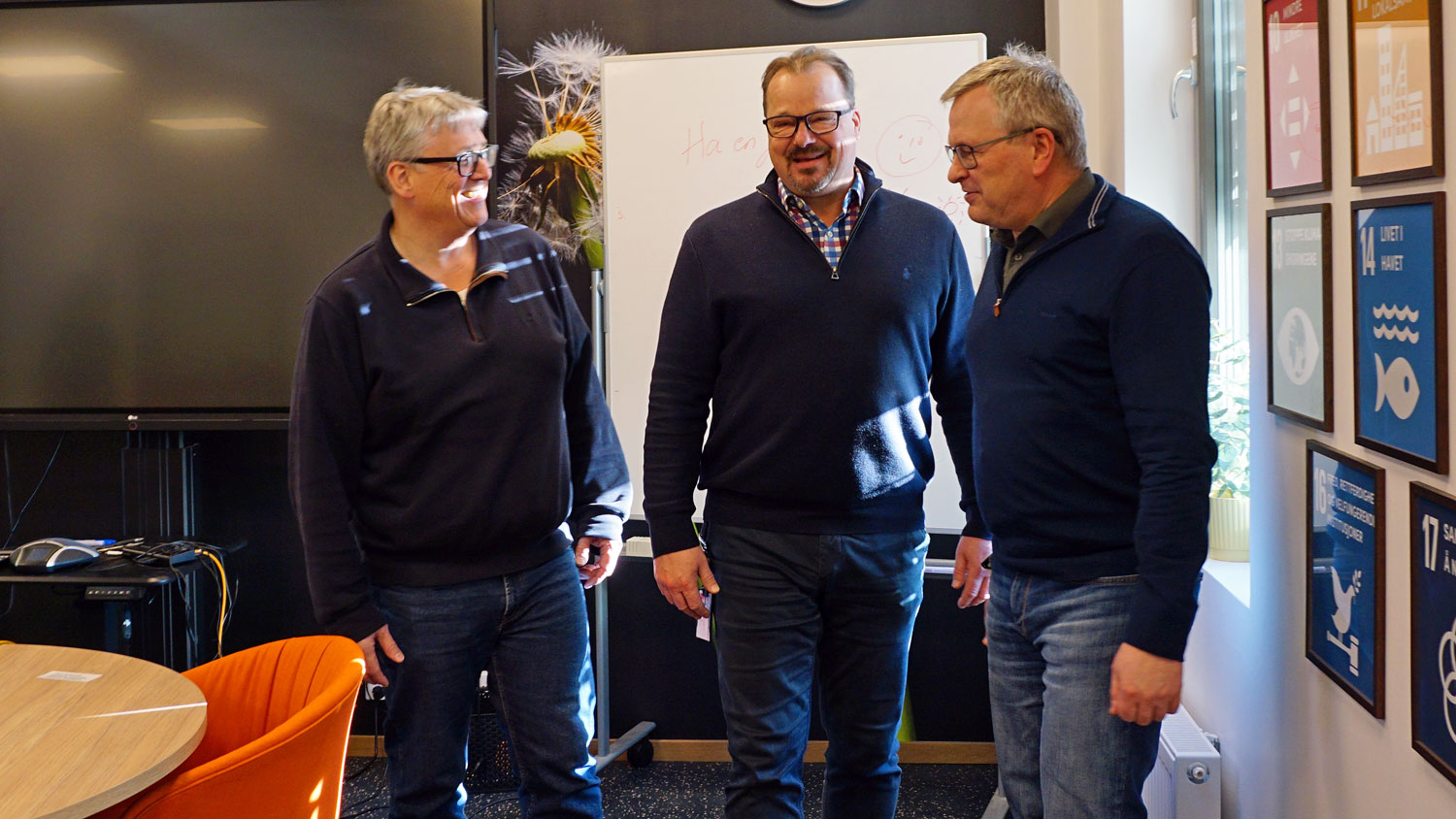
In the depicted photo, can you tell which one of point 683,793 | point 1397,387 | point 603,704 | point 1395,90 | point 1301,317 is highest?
point 1395,90

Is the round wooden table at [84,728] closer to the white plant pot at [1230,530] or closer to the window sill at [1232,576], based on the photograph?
the window sill at [1232,576]

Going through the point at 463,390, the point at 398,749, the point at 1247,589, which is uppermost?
the point at 463,390

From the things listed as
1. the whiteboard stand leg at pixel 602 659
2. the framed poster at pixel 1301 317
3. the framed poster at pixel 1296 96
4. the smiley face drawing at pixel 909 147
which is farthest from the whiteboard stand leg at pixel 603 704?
the framed poster at pixel 1296 96

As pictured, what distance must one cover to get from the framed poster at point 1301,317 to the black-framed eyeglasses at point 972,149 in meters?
0.41

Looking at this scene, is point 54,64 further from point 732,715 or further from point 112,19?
point 732,715

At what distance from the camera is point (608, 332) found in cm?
306

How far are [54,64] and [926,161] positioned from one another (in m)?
2.45

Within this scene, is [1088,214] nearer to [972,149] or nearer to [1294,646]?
[972,149]

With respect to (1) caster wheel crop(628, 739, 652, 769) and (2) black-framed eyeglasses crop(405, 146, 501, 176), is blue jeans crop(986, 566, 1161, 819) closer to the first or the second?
(2) black-framed eyeglasses crop(405, 146, 501, 176)

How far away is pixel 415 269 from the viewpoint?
1815 mm

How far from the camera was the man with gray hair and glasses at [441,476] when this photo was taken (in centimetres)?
176

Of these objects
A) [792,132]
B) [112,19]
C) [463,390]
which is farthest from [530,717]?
[112,19]

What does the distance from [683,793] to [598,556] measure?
129 centimetres

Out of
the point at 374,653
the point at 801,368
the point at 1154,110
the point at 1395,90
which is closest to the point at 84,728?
the point at 374,653
